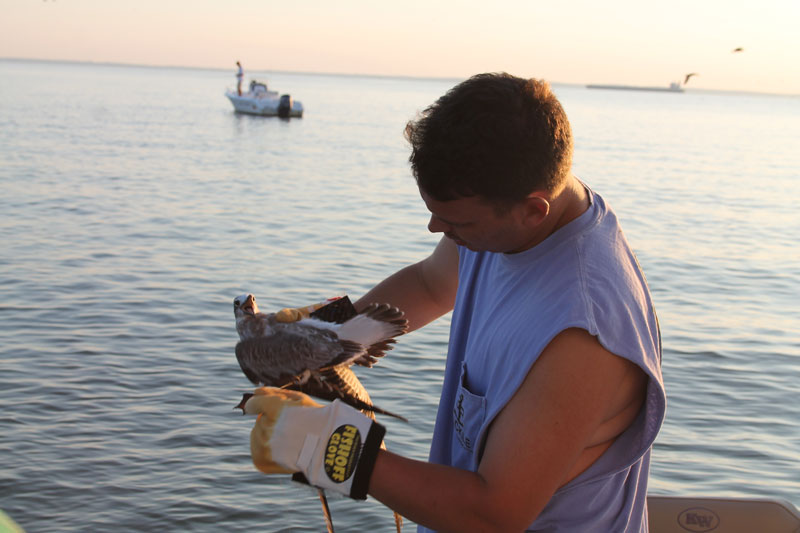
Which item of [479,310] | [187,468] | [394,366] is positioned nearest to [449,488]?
[479,310]

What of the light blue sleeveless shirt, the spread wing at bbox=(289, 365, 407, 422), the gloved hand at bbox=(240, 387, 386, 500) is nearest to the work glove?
the spread wing at bbox=(289, 365, 407, 422)

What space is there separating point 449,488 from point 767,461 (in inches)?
213

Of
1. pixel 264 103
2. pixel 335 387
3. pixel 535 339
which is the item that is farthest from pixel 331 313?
pixel 264 103

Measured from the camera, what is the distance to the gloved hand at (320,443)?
1.88 metres

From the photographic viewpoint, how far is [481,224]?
77.7 inches

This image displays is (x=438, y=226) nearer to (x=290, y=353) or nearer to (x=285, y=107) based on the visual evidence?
(x=290, y=353)

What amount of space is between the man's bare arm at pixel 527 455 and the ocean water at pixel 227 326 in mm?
3768

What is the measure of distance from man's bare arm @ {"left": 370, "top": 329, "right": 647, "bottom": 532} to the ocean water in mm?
3768

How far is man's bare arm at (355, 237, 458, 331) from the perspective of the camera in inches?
110

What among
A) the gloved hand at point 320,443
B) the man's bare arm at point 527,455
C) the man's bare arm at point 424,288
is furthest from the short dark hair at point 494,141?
the man's bare arm at point 424,288

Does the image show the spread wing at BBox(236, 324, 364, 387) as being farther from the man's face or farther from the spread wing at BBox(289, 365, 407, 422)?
the man's face

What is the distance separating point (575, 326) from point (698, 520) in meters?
2.43

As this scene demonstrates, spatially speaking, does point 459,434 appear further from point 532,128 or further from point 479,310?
point 532,128

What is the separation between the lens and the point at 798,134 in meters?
56.7
